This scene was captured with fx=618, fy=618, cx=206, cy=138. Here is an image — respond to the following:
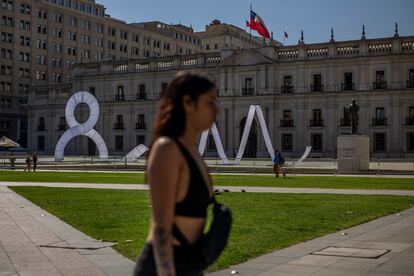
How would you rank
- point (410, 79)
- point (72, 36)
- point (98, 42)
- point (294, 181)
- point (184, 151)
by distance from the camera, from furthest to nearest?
point (98, 42), point (72, 36), point (410, 79), point (294, 181), point (184, 151)

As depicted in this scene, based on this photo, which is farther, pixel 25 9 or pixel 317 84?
pixel 25 9

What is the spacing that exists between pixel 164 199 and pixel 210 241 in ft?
1.37

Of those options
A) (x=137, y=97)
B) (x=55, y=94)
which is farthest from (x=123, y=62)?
(x=55, y=94)

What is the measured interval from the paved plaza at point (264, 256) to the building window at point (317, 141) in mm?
58131

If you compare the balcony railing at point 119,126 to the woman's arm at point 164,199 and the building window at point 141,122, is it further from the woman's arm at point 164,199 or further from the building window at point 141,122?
the woman's arm at point 164,199

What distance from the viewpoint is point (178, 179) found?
11.9 feet

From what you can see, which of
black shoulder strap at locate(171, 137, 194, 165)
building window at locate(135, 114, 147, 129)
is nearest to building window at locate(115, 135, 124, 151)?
building window at locate(135, 114, 147, 129)

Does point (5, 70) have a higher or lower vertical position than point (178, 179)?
higher

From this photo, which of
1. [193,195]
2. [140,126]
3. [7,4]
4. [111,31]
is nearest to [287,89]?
[140,126]

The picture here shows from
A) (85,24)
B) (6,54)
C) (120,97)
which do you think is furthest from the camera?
(85,24)

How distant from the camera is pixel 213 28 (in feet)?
452

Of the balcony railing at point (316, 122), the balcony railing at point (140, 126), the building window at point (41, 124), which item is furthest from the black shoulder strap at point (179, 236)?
the building window at point (41, 124)

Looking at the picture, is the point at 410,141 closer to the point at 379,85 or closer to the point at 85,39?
the point at 379,85

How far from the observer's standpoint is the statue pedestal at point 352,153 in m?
41.8
